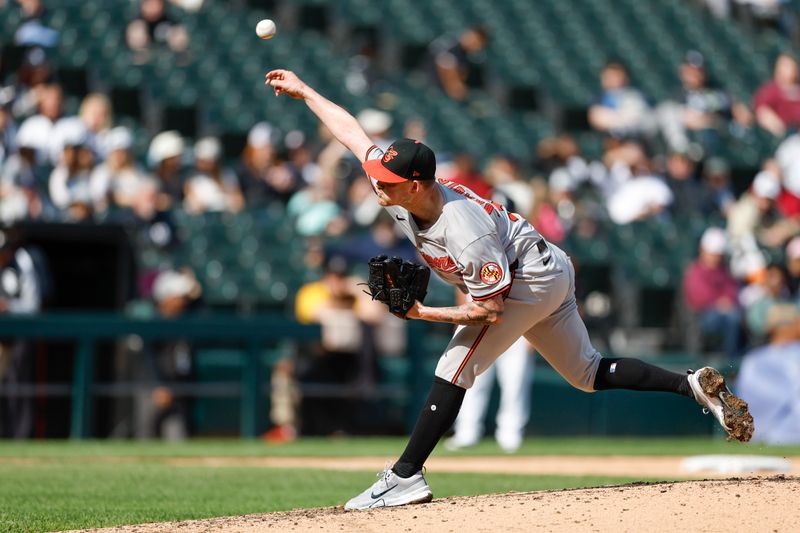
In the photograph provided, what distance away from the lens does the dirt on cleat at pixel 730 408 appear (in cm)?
558

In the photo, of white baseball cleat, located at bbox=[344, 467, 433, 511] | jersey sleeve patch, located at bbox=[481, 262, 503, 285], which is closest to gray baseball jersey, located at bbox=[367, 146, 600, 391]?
jersey sleeve patch, located at bbox=[481, 262, 503, 285]

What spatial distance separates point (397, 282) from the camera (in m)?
5.36

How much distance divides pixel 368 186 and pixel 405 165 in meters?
8.00

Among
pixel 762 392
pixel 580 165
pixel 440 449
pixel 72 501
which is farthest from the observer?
pixel 580 165

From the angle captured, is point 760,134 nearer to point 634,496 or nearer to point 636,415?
point 636,415

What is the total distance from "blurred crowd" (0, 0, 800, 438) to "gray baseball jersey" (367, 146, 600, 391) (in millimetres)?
3595

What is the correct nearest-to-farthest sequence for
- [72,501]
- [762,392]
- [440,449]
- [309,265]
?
[72,501] → [440,449] → [762,392] → [309,265]

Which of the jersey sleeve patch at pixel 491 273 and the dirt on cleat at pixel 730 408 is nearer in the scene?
the jersey sleeve patch at pixel 491 273

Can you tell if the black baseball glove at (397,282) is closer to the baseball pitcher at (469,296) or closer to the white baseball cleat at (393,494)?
the baseball pitcher at (469,296)

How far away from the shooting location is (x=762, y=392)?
1145 cm

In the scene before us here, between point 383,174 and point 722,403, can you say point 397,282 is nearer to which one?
point 383,174

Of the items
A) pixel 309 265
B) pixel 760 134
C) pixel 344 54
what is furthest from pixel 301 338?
pixel 760 134

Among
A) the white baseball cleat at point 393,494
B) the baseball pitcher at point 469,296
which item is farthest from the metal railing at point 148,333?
the white baseball cleat at point 393,494

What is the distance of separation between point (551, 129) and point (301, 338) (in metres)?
6.17
